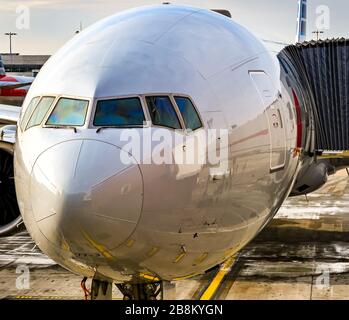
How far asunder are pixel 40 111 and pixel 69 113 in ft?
1.93

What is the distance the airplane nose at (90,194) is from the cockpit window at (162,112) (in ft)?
2.83

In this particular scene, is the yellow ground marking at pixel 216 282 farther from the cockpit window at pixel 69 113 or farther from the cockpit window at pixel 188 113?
the cockpit window at pixel 69 113

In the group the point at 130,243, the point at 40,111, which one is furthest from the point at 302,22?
the point at 130,243

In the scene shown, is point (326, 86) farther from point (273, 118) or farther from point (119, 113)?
point (119, 113)

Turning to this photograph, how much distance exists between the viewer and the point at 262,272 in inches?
746

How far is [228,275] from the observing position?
18.7 metres

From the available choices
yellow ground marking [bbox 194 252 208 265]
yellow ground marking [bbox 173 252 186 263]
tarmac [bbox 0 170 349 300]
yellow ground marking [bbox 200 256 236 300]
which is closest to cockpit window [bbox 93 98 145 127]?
yellow ground marking [bbox 173 252 186 263]

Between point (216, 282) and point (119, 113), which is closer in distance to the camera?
point (119, 113)

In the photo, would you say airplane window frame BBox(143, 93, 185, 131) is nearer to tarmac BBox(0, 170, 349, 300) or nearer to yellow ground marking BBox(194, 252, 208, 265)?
yellow ground marking BBox(194, 252, 208, 265)

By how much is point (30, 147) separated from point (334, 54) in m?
11.5

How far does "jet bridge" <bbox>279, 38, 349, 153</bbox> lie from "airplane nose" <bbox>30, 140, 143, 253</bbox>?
31.4 feet

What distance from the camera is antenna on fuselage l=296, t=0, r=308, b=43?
30.3 m

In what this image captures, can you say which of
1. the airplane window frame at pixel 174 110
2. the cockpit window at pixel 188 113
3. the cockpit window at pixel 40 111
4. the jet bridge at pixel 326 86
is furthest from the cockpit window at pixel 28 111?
the jet bridge at pixel 326 86

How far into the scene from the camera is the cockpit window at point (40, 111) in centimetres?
980
